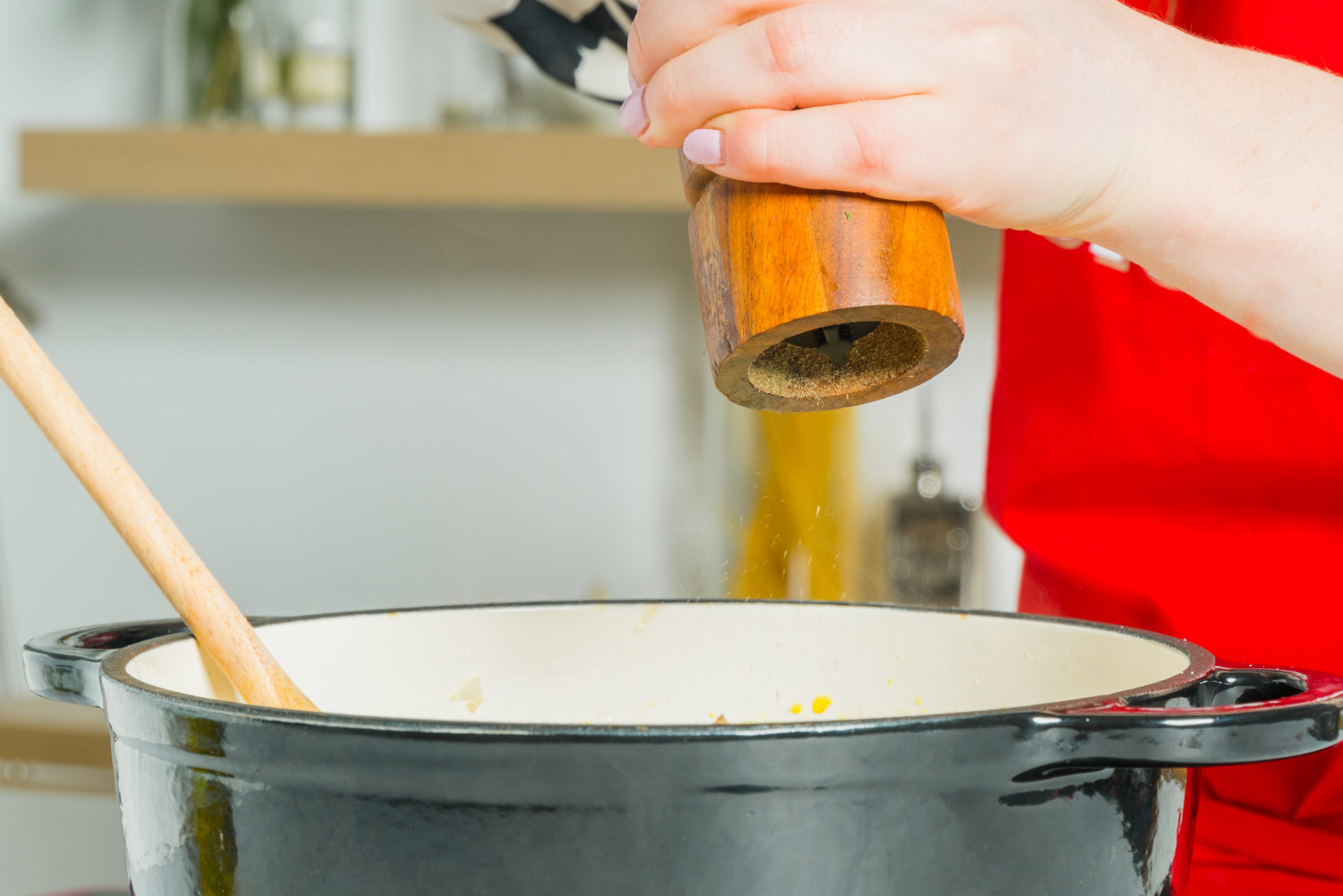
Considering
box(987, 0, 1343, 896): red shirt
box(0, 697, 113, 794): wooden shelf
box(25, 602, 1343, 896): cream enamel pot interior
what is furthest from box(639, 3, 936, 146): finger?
box(0, 697, 113, 794): wooden shelf

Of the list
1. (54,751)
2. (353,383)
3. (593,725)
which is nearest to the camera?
(593,725)

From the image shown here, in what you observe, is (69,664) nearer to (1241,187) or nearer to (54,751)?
(1241,187)

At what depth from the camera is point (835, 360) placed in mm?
357

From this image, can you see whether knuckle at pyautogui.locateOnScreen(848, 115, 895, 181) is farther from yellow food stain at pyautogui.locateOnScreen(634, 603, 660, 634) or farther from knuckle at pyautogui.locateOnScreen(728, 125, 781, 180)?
yellow food stain at pyautogui.locateOnScreen(634, 603, 660, 634)

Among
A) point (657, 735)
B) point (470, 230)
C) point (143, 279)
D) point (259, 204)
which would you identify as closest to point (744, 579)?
point (470, 230)

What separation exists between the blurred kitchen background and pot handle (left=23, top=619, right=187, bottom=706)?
102 centimetres

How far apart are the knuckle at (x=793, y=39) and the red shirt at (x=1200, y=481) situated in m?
0.35

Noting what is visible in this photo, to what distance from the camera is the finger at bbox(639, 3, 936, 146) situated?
318mm

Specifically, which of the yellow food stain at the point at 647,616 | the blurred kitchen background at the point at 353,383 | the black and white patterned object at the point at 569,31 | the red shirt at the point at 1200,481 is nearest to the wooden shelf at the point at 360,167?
the blurred kitchen background at the point at 353,383

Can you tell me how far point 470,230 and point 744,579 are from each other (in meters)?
0.62

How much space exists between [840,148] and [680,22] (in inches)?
2.6

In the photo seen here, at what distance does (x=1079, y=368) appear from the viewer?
2.20 feet

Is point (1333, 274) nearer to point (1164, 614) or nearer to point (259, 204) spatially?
point (1164, 614)

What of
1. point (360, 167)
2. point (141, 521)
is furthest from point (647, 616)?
point (360, 167)
